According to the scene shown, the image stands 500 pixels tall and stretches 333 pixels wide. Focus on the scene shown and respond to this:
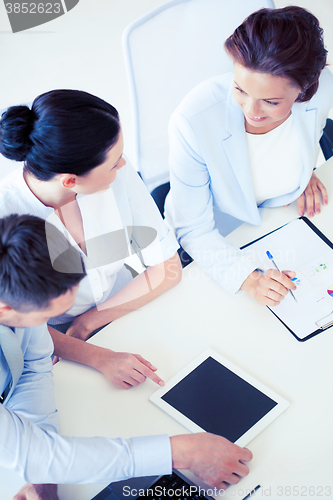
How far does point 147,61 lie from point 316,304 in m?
0.84

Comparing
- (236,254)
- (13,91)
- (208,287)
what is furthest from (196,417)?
(13,91)

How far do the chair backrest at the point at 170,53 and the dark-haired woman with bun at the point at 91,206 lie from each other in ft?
0.90

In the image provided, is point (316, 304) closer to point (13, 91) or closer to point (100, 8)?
point (13, 91)

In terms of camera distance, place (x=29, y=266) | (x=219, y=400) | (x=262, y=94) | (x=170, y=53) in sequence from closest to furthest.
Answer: (x=29, y=266), (x=219, y=400), (x=262, y=94), (x=170, y=53)

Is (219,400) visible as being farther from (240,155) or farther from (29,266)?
(240,155)

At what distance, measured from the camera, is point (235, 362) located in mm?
977

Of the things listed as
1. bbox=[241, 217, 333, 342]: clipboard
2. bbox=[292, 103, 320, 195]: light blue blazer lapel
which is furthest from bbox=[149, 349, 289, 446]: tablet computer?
bbox=[292, 103, 320, 195]: light blue blazer lapel

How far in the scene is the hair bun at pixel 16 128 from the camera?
3.06ft

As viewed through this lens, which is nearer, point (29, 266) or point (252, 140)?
point (29, 266)

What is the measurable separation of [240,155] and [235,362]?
565 mm

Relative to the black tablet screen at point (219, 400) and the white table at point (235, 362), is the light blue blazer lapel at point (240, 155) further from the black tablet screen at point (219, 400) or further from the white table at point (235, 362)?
the black tablet screen at point (219, 400)

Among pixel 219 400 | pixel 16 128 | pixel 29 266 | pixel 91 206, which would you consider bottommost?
pixel 219 400

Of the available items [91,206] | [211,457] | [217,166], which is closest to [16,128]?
[91,206]

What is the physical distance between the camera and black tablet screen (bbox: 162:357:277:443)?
879mm
